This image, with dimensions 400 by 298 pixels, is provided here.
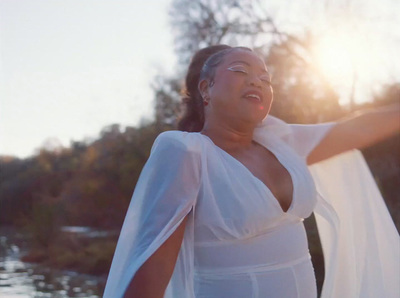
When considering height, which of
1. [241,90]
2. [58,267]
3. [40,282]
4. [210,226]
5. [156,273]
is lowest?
[156,273]

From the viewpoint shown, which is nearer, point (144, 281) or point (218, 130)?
point (144, 281)

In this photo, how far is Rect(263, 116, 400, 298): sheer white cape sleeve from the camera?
278 cm

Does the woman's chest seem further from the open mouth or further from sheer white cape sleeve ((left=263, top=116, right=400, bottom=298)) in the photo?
sheer white cape sleeve ((left=263, top=116, right=400, bottom=298))

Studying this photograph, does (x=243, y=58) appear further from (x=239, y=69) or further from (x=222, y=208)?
(x=222, y=208)

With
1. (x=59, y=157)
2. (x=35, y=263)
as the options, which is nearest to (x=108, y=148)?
(x=35, y=263)

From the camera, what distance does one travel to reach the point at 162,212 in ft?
6.75

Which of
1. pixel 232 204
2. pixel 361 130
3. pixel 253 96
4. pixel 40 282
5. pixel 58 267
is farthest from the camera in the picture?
pixel 58 267

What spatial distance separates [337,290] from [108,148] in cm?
2070

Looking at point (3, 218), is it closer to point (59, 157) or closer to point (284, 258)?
point (59, 157)

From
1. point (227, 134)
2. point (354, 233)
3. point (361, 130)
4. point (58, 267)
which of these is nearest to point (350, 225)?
point (354, 233)

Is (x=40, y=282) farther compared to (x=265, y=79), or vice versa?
(x=40, y=282)

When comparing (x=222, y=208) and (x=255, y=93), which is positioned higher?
(x=255, y=93)

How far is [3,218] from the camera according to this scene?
29.0 meters

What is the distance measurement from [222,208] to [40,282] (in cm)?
1113
